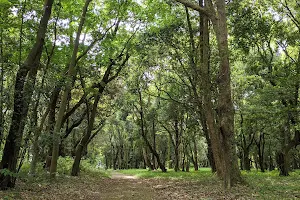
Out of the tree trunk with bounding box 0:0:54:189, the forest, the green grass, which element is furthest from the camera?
the forest

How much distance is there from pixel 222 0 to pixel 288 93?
351 inches

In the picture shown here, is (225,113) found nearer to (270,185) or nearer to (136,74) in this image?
(270,185)

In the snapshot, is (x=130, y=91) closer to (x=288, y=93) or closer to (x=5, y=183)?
(x=288, y=93)

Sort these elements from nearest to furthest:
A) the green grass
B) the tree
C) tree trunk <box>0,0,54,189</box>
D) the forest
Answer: tree trunk <box>0,0,54,189</box>, the green grass, the forest, the tree

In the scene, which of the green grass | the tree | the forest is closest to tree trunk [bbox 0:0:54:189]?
the forest

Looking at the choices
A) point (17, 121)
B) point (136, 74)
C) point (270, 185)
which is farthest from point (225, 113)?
point (136, 74)

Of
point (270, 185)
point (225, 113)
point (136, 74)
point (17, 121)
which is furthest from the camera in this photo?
point (136, 74)

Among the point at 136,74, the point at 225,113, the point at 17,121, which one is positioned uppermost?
the point at 136,74

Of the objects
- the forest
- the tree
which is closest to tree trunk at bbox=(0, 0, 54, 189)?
the forest

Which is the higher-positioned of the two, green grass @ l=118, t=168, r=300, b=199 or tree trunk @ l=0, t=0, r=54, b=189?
tree trunk @ l=0, t=0, r=54, b=189

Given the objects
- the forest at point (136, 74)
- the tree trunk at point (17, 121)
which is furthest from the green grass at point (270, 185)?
the tree trunk at point (17, 121)

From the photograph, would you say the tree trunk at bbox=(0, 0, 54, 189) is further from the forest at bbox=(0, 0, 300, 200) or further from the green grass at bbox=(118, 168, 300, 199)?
the green grass at bbox=(118, 168, 300, 199)

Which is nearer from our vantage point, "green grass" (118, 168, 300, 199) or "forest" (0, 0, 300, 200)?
"green grass" (118, 168, 300, 199)

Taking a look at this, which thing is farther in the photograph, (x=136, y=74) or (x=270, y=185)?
(x=136, y=74)
